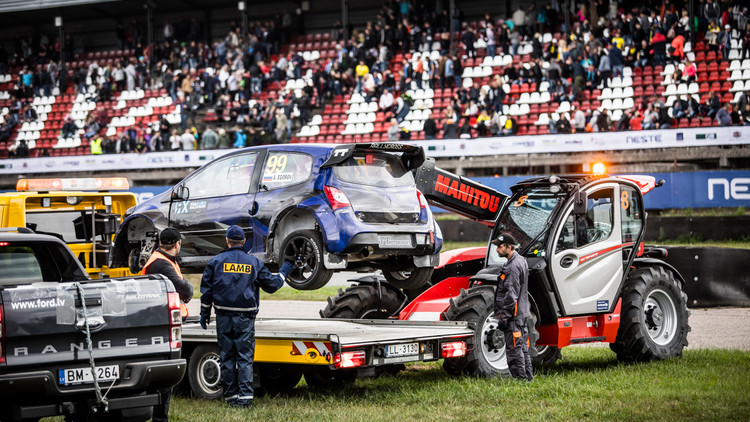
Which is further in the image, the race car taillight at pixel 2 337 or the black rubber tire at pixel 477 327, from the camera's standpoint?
the black rubber tire at pixel 477 327

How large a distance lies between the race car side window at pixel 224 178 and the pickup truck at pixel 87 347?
3.37 metres

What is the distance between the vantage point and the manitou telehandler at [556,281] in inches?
420

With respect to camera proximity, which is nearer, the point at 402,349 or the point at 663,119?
the point at 402,349

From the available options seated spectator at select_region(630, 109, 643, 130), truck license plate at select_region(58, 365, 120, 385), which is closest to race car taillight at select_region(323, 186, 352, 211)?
truck license plate at select_region(58, 365, 120, 385)

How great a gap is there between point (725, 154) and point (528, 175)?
476cm

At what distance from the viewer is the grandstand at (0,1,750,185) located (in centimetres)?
2577

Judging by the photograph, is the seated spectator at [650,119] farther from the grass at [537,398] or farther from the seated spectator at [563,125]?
the grass at [537,398]

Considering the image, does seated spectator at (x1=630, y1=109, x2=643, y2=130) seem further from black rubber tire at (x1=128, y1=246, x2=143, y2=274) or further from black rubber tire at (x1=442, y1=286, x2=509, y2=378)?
black rubber tire at (x1=128, y1=246, x2=143, y2=274)

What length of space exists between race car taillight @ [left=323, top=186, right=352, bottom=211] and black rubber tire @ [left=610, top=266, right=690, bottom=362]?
3750mm

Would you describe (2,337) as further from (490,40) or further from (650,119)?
(490,40)

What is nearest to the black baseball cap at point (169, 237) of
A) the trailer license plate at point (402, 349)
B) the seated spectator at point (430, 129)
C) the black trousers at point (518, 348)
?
the trailer license plate at point (402, 349)

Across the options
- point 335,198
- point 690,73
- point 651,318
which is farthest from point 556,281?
point 690,73

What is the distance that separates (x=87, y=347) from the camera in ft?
23.0

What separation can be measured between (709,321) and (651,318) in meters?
3.87
